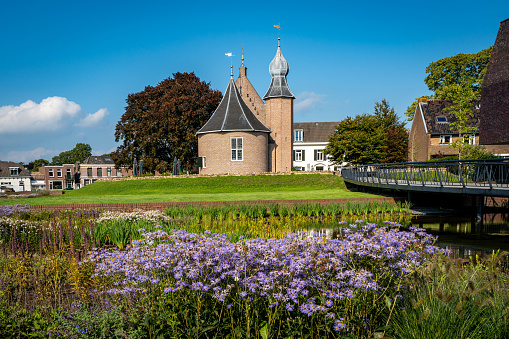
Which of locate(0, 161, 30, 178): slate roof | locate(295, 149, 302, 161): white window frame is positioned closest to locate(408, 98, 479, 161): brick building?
locate(295, 149, 302, 161): white window frame

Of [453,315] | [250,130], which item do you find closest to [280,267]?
[453,315]

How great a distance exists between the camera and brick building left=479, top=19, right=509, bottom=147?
25.1 metres

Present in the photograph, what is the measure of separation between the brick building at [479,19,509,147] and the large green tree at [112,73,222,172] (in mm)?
27470

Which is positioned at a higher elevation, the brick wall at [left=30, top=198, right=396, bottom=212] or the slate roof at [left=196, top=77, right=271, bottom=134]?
the slate roof at [left=196, top=77, right=271, bottom=134]

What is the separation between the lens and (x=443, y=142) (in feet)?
141

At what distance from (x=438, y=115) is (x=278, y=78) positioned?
61.0ft

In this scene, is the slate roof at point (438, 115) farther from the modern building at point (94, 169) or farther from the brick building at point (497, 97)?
the modern building at point (94, 169)

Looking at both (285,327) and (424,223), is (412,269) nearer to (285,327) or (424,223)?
(285,327)

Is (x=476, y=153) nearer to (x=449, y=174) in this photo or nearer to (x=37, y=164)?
(x=449, y=174)

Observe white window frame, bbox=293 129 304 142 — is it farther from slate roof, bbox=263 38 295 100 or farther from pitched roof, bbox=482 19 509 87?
pitched roof, bbox=482 19 509 87

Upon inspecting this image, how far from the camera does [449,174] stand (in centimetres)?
1639

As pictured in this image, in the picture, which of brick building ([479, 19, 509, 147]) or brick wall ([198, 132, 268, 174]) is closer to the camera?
brick building ([479, 19, 509, 147])

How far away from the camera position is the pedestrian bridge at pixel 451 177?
14031mm

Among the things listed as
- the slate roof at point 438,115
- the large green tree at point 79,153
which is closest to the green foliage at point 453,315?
the slate roof at point 438,115
